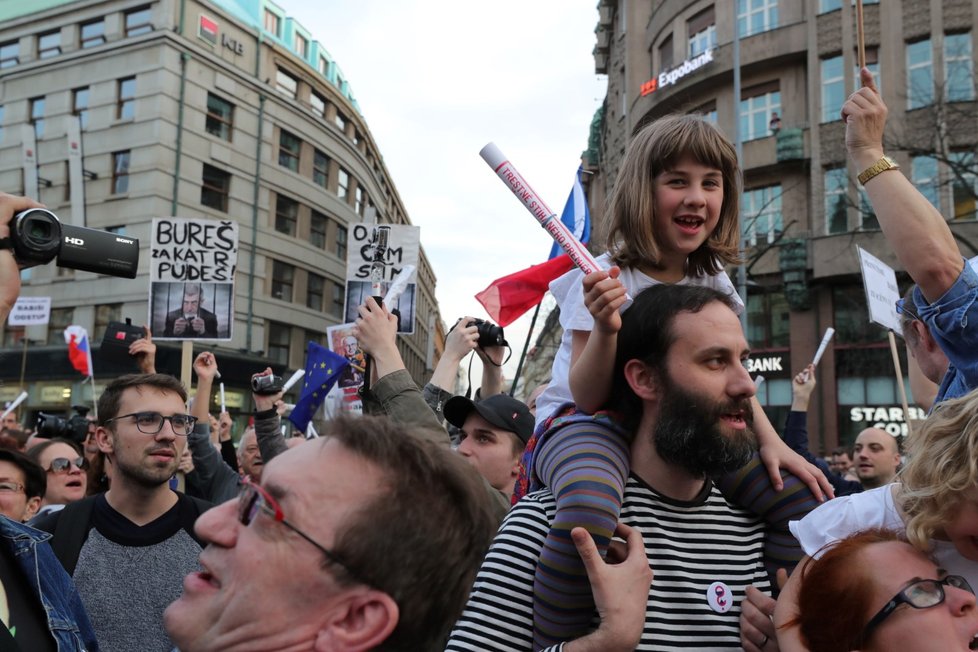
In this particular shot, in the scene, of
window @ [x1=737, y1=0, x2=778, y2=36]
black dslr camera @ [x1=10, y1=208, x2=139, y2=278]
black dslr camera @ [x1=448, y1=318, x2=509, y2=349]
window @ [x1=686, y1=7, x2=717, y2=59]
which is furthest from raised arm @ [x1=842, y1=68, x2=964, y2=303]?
window @ [x1=686, y1=7, x2=717, y2=59]

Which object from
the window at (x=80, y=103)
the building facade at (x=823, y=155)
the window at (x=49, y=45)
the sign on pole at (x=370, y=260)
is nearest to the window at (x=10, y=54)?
the window at (x=49, y=45)

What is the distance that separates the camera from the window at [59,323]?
1186 inches

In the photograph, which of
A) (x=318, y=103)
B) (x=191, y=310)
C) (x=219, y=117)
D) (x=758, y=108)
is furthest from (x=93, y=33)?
(x=191, y=310)

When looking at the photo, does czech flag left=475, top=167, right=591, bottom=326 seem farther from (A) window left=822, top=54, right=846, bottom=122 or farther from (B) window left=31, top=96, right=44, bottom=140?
(B) window left=31, top=96, right=44, bottom=140

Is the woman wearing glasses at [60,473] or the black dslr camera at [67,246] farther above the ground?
the black dslr camera at [67,246]

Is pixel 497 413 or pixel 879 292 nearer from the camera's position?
pixel 497 413

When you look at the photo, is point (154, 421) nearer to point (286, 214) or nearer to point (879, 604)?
point (879, 604)

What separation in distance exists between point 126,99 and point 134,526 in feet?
103

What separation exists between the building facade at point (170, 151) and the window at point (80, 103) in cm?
6

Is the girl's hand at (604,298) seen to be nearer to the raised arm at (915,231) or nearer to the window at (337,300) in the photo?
the raised arm at (915,231)

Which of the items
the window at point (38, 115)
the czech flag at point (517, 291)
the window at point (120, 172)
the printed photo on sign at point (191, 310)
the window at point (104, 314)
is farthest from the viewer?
the window at point (38, 115)

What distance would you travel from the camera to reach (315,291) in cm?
3662

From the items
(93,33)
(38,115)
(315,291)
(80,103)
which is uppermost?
(93,33)

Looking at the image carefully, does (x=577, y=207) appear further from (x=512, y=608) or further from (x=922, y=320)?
(x=512, y=608)
